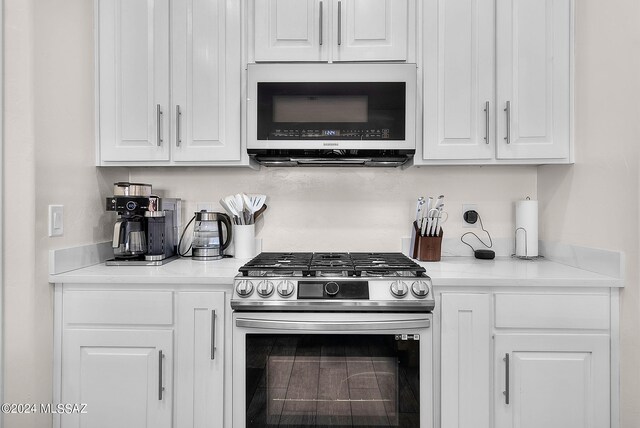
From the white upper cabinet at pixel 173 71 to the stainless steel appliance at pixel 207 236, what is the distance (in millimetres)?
338

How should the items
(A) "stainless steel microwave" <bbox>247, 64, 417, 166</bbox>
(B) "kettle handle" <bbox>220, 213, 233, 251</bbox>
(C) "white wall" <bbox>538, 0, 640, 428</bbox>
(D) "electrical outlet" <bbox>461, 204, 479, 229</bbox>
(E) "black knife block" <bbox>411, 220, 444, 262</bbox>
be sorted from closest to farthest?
1. (C) "white wall" <bbox>538, 0, 640, 428</bbox>
2. (A) "stainless steel microwave" <bbox>247, 64, 417, 166</bbox>
3. (E) "black knife block" <bbox>411, 220, 444, 262</bbox>
4. (B) "kettle handle" <bbox>220, 213, 233, 251</bbox>
5. (D) "electrical outlet" <bbox>461, 204, 479, 229</bbox>

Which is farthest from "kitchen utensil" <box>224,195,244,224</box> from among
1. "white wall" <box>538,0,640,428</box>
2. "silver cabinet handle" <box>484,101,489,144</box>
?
"white wall" <box>538,0,640,428</box>

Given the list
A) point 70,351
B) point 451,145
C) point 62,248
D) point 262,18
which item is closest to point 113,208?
point 62,248

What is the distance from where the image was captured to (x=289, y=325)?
5.10 feet

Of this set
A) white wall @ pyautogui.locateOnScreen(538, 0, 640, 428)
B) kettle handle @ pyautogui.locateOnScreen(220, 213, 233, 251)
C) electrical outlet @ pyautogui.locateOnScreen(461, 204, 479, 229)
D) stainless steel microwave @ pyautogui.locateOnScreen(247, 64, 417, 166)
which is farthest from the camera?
electrical outlet @ pyautogui.locateOnScreen(461, 204, 479, 229)

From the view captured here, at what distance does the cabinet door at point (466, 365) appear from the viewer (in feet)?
5.21

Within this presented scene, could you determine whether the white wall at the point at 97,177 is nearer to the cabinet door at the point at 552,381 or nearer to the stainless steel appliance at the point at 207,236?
the cabinet door at the point at 552,381

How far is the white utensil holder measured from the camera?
216cm

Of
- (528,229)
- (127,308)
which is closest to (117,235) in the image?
(127,308)

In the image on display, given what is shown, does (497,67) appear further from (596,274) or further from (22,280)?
(22,280)

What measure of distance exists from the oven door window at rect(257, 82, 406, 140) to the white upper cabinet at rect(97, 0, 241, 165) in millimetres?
172

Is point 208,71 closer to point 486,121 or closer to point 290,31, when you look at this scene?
point 290,31

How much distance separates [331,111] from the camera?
1876 mm

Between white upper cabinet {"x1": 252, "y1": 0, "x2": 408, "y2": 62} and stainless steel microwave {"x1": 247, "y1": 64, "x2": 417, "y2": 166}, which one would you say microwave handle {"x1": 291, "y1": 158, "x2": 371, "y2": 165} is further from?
white upper cabinet {"x1": 252, "y1": 0, "x2": 408, "y2": 62}
